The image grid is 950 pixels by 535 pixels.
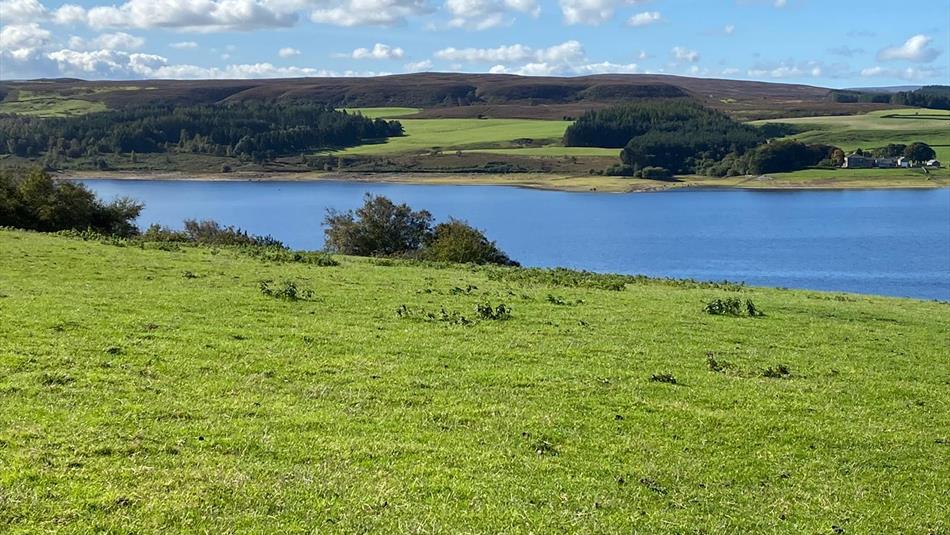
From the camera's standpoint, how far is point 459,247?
41719mm

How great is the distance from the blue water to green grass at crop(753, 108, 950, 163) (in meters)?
37.0

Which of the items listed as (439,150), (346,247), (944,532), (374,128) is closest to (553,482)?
(944,532)

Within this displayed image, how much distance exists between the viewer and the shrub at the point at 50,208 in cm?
3291

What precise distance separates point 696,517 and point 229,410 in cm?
491

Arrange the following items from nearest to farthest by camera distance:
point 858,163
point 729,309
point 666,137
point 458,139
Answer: point 729,309 < point 858,163 < point 666,137 < point 458,139

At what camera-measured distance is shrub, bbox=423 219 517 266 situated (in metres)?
41.1

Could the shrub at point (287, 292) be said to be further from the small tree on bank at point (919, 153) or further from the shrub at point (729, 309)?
the small tree on bank at point (919, 153)

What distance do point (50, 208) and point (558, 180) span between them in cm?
11220

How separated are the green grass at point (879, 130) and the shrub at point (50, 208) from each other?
461 ft

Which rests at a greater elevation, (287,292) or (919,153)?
(919,153)

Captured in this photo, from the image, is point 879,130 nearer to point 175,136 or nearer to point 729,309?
point 175,136

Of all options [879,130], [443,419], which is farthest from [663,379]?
[879,130]

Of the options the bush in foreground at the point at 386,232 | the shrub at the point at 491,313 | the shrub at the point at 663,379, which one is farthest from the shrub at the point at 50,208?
the shrub at the point at 663,379

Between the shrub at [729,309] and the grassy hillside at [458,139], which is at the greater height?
the grassy hillside at [458,139]
